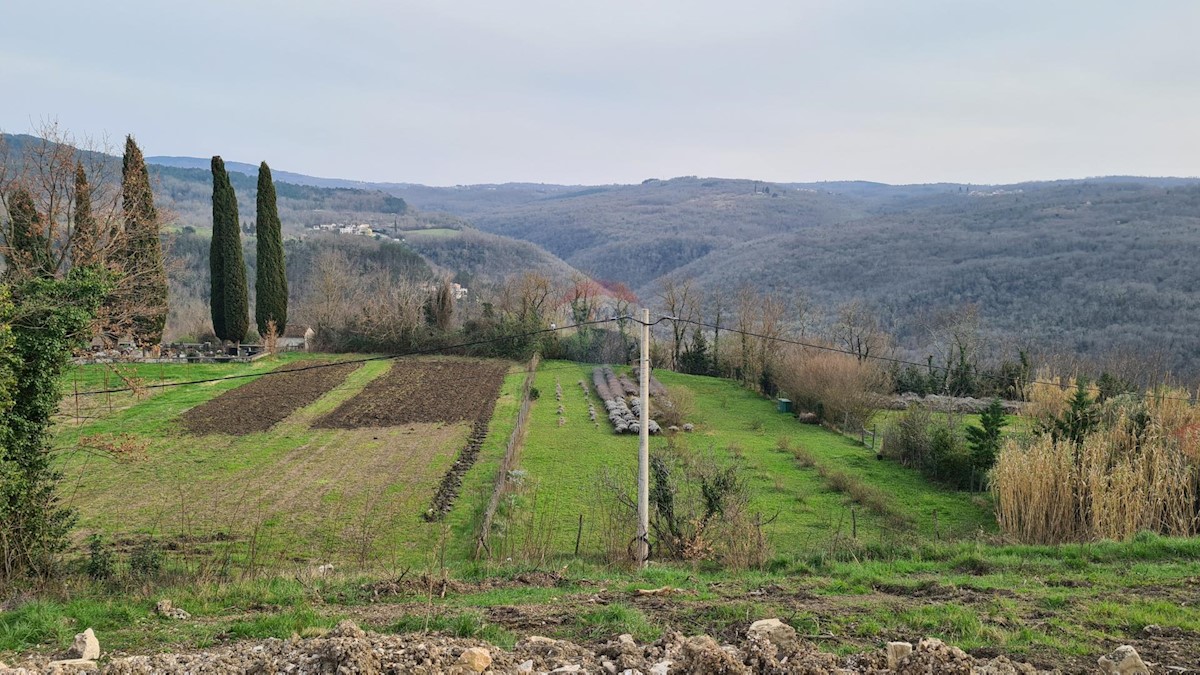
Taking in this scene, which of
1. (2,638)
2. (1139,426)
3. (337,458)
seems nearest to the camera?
(2,638)

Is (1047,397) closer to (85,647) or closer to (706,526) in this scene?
(706,526)

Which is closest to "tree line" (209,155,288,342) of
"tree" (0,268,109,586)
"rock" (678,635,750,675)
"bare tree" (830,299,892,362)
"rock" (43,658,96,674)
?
"tree" (0,268,109,586)

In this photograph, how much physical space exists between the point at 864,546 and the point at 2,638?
9.94 meters

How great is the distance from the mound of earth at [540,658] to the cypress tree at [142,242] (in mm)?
22895

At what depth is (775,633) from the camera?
573cm

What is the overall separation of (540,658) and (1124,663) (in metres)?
4.08

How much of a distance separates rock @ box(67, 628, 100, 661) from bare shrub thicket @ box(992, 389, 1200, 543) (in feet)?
38.6

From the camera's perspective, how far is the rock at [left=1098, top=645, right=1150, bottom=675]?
16.6ft

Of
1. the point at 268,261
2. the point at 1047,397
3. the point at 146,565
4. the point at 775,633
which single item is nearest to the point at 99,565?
the point at 146,565

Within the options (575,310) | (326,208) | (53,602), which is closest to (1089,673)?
(53,602)

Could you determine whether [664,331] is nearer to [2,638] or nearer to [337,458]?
[337,458]

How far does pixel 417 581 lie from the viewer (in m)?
8.12

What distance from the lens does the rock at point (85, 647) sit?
5.64 meters

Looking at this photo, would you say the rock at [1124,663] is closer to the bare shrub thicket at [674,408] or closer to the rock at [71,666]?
the rock at [71,666]
